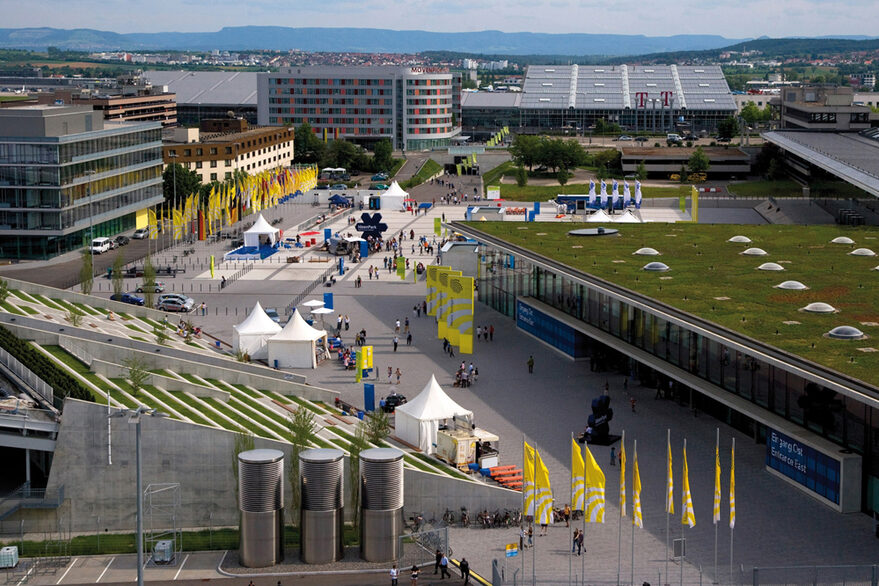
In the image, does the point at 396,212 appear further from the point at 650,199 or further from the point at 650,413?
the point at 650,413

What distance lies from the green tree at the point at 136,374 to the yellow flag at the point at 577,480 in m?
18.2

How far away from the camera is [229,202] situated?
396ft

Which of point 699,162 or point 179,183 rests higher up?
point 699,162

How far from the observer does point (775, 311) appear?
5425 centimetres

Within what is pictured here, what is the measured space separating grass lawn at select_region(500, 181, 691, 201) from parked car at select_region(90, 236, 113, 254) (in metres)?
55.4

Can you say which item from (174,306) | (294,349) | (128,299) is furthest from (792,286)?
(128,299)

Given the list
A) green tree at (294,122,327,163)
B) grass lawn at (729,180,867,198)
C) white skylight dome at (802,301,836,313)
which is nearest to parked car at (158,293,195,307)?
white skylight dome at (802,301,836,313)

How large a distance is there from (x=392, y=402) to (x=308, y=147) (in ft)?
418

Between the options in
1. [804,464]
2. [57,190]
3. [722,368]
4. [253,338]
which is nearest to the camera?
[804,464]

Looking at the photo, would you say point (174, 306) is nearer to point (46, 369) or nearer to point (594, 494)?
point (46, 369)

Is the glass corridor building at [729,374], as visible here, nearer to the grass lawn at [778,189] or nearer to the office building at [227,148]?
the grass lawn at [778,189]

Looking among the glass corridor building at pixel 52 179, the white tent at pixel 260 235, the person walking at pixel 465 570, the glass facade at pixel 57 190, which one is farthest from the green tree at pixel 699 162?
the person walking at pixel 465 570

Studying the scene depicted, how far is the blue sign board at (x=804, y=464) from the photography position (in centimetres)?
4347

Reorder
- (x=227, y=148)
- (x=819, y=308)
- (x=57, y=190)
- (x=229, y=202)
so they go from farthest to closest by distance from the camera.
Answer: (x=227, y=148) < (x=229, y=202) < (x=57, y=190) < (x=819, y=308)
